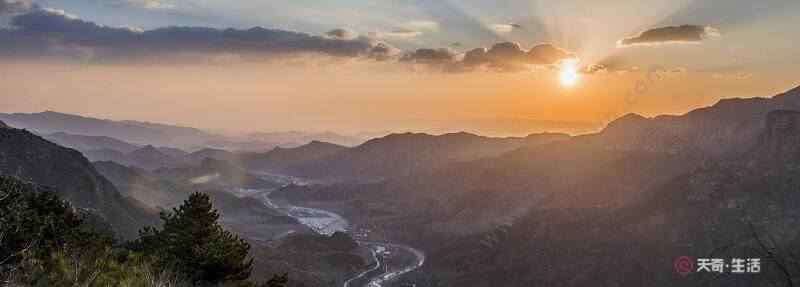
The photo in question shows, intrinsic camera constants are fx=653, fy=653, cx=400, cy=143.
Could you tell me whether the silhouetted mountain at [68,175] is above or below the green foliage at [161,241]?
below

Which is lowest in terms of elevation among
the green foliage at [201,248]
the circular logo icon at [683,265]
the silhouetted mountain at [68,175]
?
the circular logo icon at [683,265]

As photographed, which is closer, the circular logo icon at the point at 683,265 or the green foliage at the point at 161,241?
the green foliage at the point at 161,241

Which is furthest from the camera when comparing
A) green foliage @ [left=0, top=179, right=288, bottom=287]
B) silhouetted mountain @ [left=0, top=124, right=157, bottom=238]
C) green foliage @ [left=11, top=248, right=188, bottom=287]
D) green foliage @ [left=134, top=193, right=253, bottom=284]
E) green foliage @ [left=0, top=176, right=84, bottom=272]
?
silhouetted mountain @ [left=0, top=124, right=157, bottom=238]

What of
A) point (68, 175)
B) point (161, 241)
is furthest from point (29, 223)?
point (68, 175)

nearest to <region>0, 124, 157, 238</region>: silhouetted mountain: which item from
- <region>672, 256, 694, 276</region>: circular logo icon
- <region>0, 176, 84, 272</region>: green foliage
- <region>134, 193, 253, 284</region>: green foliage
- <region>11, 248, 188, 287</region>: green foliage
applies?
<region>134, 193, 253, 284</region>: green foliage

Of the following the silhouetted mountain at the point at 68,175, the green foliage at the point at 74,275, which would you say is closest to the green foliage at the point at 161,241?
the green foliage at the point at 74,275

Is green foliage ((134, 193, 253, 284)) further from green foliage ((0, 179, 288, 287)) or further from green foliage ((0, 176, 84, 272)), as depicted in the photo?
green foliage ((0, 176, 84, 272))

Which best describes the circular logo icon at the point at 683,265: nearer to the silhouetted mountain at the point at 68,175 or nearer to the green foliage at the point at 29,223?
the silhouetted mountain at the point at 68,175
